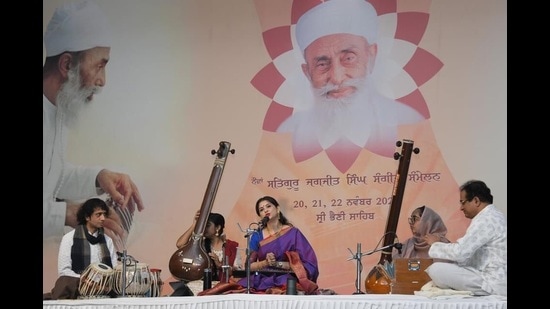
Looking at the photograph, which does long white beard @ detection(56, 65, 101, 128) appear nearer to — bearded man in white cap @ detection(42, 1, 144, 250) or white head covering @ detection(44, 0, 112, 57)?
bearded man in white cap @ detection(42, 1, 144, 250)

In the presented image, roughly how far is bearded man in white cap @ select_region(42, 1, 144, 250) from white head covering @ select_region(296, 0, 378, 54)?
165cm

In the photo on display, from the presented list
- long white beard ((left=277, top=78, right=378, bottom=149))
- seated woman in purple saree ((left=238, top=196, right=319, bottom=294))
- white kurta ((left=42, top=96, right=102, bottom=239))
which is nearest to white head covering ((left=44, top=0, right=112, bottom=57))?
white kurta ((left=42, top=96, right=102, bottom=239))

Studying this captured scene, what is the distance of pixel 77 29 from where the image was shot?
9.99 meters

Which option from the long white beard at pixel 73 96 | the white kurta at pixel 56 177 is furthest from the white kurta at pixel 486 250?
the long white beard at pixel 73 96

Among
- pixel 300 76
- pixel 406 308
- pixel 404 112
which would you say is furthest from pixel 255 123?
pixel 406 308

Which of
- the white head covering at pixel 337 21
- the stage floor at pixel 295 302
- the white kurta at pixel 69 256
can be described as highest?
the white head covering at pixel 337 21

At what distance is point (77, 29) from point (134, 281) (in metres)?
2.25

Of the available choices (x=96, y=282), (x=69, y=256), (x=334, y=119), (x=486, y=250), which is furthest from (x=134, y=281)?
(x=486, y=250)

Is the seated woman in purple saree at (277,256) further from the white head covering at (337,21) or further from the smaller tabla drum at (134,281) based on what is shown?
the white head covering at (337,21)

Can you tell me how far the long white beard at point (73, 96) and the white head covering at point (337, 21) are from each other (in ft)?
5.81

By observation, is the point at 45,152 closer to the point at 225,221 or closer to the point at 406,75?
the point at 225,221

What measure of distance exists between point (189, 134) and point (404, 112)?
173 cm

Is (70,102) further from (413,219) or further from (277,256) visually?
(413,219)

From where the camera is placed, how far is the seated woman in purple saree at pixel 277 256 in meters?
9.02
